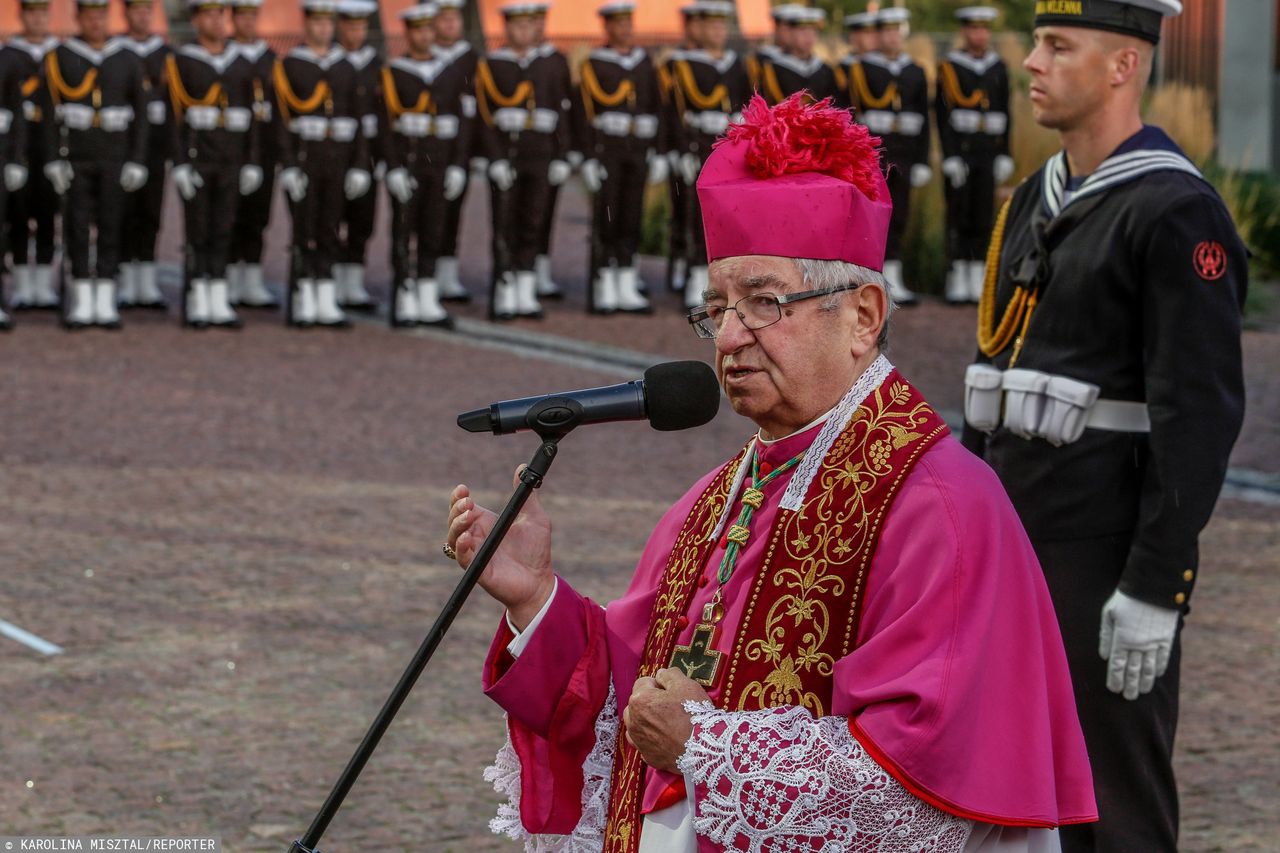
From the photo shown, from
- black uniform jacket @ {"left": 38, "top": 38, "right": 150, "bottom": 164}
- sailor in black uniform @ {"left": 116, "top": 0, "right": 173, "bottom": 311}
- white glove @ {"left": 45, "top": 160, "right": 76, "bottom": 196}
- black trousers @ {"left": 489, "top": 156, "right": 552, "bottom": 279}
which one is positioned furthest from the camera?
black trousers @ {"left": 489, "top": 156, "right": 552, "bottom": 279}

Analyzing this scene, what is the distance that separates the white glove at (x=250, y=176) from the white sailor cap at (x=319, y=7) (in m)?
1.11

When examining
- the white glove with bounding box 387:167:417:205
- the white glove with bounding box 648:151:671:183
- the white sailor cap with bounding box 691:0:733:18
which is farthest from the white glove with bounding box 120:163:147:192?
the white sailor cap with bounding box 691:0:733:18

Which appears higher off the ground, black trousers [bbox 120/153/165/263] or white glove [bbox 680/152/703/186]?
white glove [bbox 680/152/703/186]

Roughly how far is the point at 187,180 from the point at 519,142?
240 centimetres

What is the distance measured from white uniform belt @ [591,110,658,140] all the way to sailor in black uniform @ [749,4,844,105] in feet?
2.81

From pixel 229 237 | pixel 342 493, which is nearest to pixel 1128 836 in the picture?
pixel 342 493

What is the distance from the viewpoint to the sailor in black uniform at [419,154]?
14180 mm

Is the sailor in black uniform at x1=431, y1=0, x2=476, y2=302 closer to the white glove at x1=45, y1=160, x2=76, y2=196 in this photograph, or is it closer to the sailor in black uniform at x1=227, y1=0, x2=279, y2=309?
the sailor in black uniform at x1=227, y1=0, x2=279, y2=309

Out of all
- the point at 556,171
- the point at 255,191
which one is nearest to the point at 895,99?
the point at 556,171

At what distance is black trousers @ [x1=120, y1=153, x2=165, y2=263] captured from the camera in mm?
14430

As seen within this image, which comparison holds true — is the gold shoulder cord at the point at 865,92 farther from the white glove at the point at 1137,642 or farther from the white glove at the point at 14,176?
the white glove at the point at 1137,642

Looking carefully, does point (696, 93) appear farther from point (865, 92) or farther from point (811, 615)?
point (811, 615)

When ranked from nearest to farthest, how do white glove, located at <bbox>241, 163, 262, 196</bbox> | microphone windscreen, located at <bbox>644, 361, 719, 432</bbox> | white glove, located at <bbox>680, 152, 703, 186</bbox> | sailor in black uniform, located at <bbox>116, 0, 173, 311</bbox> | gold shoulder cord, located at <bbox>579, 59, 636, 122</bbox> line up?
microphone windscreen, located at <bbox>644, 361, 719, 432</bbox>
sailor in black uniform, located at <bbox>116, 0, 173, 311</bbox>
white glove, located at <bbox>241, 163, 262, 196</bbox>
gold shoulder cord, located at <bbox>579, 59, 636, 122</bbox>
white glove, located at <bbox>680, 152, 703, 186</bbox>

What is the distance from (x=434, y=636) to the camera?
94.4 inches
